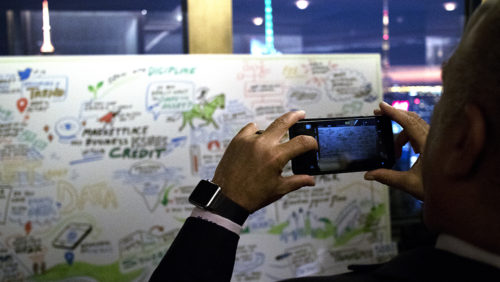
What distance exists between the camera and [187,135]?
8.53 ft

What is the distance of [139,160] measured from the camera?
2545 millimetres

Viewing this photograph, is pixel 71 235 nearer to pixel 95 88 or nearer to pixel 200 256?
pixel 95 88

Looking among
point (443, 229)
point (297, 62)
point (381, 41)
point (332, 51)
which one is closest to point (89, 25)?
point (297, 62)

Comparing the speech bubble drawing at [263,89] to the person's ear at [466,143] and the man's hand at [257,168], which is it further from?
the person's ear at [466,143]

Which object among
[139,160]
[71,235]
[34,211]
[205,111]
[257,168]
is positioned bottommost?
[71,235]

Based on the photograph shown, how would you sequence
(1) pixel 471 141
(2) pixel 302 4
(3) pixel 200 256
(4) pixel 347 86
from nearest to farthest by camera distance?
(1) pixel 471 141 < (3) pixel 200 256 < (4) pixel 347 86 < (2) pixel 302 4

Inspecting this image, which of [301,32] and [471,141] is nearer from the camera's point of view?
[471,141]

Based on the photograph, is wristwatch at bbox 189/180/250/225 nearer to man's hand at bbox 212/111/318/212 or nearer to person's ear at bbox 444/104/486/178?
man's hand at bbox 212/111/318/212

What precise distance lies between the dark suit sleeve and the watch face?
44 millimetres

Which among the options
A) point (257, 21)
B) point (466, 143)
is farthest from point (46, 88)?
point (466, 143)

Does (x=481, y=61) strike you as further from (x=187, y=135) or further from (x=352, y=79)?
(x=352, y=79)

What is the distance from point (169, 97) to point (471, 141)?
222cm

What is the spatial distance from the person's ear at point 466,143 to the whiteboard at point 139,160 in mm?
2176

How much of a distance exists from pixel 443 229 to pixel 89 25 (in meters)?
2.57
